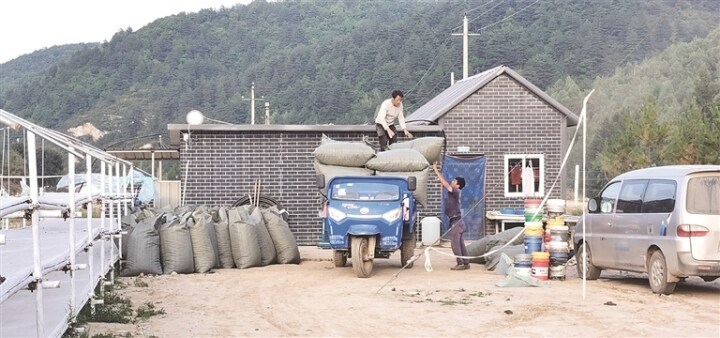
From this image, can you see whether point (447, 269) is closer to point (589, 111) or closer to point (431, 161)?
point (431, 161)

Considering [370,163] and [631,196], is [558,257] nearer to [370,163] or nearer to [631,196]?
[631,196]

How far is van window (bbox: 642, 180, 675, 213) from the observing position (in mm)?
13008

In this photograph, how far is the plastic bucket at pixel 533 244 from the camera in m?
15.6

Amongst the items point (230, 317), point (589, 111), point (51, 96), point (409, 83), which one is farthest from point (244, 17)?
point (230, 317)

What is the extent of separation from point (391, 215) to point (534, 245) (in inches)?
92.2

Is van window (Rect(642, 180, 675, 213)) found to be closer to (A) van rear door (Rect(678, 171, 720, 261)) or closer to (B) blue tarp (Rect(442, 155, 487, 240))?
(A) van rear door (Rect(678, 171, 720, 261))

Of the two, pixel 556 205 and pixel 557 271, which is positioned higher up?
pixel 556 205

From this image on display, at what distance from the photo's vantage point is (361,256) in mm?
15859

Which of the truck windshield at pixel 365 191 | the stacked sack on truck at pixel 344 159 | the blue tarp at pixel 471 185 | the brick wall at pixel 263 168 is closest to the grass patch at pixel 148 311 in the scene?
the truck windshield at pixel 365 191

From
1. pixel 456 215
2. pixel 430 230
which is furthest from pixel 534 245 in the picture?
pixel 430 230

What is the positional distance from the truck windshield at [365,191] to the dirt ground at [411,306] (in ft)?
4.26

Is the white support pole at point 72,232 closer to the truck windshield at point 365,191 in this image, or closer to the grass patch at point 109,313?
the grass patch at point 109,313

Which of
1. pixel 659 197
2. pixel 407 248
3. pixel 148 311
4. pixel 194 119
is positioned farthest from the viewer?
pixel 194 119

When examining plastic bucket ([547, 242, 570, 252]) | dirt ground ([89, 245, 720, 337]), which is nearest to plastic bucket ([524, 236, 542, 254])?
plastic bucket ([547, 242, 570, 252])
